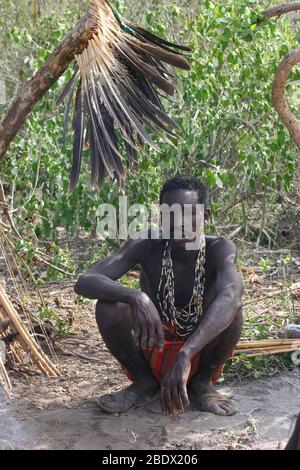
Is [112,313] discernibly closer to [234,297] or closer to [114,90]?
[234,297]

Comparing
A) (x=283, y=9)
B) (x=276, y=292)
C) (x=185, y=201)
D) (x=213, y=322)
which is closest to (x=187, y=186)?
(x=185, y=201)

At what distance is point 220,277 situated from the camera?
4.01 meters

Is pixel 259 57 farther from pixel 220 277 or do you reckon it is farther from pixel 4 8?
pixel 4 8

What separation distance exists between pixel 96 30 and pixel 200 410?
1859mm

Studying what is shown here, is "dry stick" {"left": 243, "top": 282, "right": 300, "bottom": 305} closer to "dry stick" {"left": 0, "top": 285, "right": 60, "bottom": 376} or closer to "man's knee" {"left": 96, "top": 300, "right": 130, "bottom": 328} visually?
"dry stick" {"left": 0, "top": 285, "right": 60, "bottom": 376}

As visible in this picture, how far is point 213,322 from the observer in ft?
12.5

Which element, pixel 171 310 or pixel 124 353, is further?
pixel 171 310

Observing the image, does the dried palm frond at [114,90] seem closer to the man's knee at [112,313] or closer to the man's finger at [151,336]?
the man's knee at [112,313]

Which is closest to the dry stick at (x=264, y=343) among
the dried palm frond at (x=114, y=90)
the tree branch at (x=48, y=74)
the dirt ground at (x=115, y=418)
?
the dirt ground at (x=115, y=418)

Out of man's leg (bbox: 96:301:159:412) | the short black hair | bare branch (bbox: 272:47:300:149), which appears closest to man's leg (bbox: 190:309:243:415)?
man's leg (bbox: 96:301:159:412)

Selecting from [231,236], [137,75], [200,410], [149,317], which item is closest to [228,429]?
[200,410]

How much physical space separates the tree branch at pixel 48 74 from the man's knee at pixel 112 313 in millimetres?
1033

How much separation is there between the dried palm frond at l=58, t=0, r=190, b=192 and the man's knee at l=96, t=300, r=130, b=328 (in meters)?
0.54

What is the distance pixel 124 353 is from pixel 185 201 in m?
0.77
